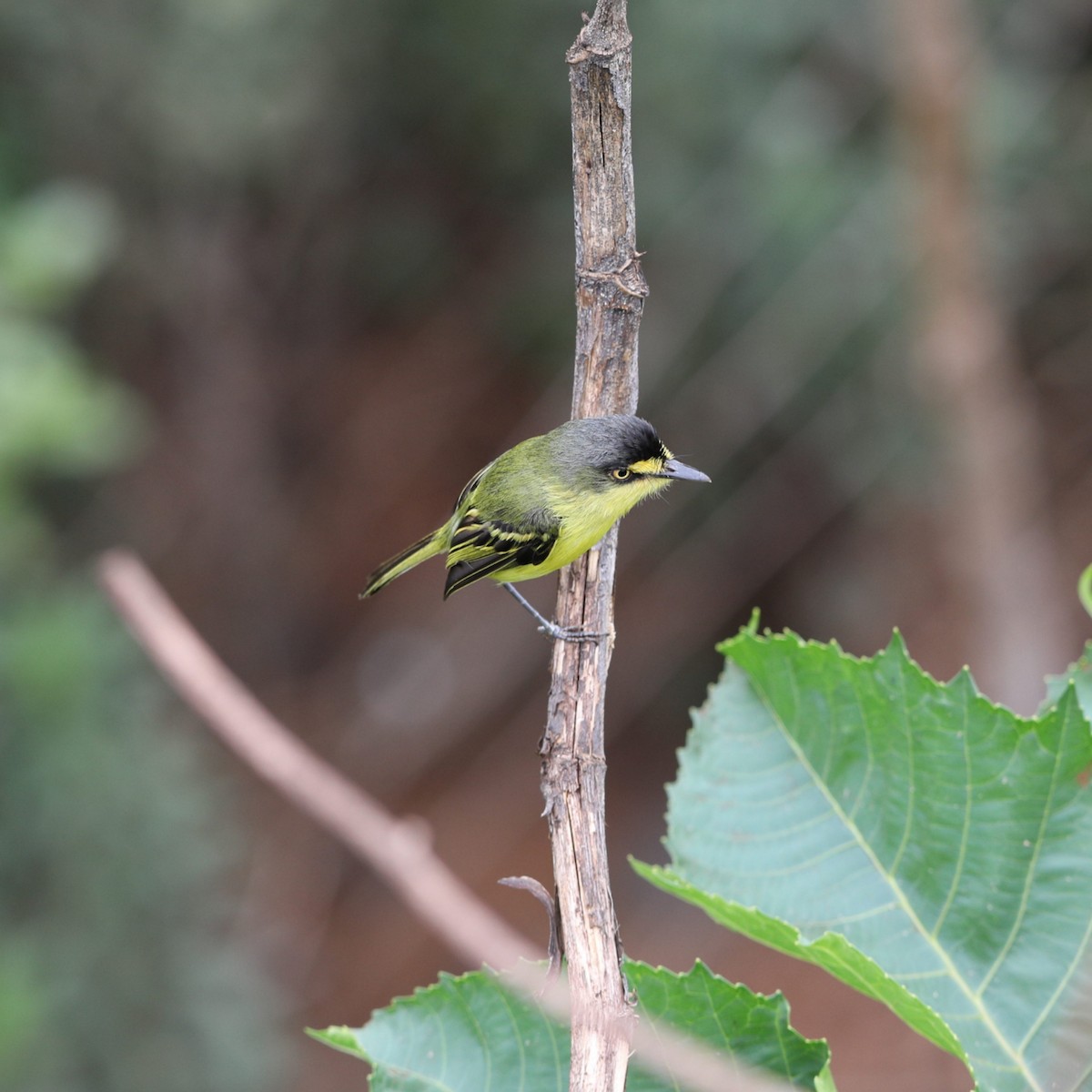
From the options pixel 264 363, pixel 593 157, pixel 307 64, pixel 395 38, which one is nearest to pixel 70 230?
pixel 593 157

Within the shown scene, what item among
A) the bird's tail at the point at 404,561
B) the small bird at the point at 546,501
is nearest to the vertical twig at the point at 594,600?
the small bird at the point at 546,501

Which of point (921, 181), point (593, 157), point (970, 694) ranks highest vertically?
point (921, 181)

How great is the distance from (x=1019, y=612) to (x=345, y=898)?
17.4 feet

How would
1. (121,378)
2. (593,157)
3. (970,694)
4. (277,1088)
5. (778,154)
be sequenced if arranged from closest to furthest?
1. (970,694)
2. (593,157)
3. (277,1088)
4. (778,154)
5. (121,378)

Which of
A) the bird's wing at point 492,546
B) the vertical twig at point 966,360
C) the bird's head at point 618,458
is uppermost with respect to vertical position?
the vertical twig at point 966,360

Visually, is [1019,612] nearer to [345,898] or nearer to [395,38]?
[345,898]

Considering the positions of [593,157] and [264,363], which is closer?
[593,157]

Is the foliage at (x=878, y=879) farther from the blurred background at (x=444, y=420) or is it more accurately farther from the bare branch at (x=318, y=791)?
the blurred background at (x=444, y=420)

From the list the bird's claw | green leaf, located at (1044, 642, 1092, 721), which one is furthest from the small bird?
green leaf, located at (1044, 642, 1092, 721)

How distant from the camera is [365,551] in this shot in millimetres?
10711

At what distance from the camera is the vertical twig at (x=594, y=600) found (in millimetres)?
1182

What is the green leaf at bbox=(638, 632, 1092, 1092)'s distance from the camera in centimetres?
136

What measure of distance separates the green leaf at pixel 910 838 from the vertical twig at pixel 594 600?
0.11 meters

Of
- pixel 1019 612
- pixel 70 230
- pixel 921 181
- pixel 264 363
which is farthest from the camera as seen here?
pixel 264 363
